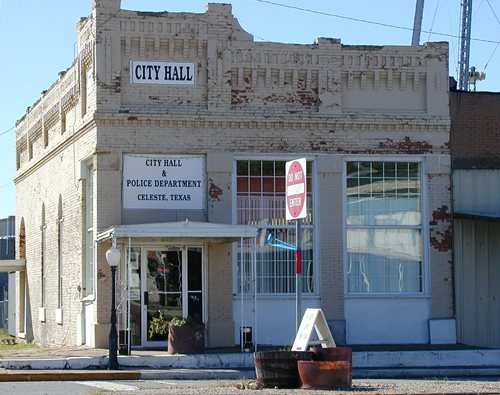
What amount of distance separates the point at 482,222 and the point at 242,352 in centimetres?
748

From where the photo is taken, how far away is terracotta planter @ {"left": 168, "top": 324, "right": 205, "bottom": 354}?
23156mm

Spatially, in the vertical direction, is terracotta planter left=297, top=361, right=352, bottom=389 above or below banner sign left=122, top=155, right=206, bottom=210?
below

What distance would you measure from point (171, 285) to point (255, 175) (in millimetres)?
3383

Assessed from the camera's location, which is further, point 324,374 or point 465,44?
point 465,44

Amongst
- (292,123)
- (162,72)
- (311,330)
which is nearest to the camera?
(311,330)

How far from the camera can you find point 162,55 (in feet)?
84.7

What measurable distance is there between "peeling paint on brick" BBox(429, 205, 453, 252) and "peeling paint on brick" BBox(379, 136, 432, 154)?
1.52 meters

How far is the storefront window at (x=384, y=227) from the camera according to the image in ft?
87.1

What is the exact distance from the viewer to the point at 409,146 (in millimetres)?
26719

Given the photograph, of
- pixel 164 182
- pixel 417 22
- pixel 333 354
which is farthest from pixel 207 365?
pixel 417 22

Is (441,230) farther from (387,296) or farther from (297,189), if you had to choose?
(297,189)

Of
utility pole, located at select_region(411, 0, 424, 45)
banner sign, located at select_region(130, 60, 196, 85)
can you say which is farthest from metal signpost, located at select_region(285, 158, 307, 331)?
utility pole, located at select_region(411, 0, 424, 45)

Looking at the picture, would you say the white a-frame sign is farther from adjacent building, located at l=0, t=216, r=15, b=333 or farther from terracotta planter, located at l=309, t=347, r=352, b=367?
adjacent building, located at l=0, t=216, r=15, b=333

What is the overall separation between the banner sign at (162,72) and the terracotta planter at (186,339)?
611 centimetres
